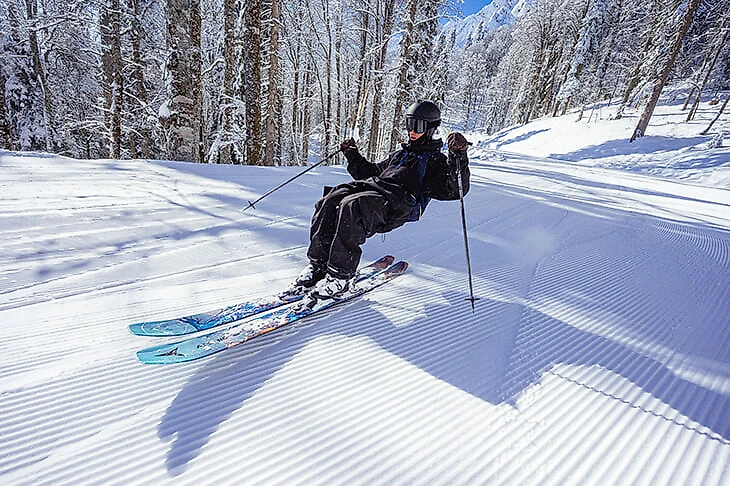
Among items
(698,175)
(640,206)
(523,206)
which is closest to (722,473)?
(523,206)

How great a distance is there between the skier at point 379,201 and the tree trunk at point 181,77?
6.58 metres

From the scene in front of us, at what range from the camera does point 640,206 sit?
7.43 metres

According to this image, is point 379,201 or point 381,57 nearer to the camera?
point 379,201

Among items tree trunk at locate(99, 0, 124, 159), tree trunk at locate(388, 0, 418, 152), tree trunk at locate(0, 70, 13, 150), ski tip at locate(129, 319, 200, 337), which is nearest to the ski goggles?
ski tip at locate(129, 319, 200, 337)

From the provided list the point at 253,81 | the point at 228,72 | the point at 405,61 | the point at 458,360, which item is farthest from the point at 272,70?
the point at 458,360

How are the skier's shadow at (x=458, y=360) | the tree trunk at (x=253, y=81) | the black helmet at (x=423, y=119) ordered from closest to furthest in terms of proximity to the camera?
the skier's shadow at (x=458, y=360), the black helmet at (x=423, y=119), the tree trunk at (x=253, y=81)

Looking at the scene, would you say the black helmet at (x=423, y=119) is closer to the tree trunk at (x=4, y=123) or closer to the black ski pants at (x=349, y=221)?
→ the black ski pants at (x=349, y=221)

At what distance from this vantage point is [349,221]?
226cm

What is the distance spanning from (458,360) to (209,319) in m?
1.61

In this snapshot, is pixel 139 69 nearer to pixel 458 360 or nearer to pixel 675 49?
pixel 458 360

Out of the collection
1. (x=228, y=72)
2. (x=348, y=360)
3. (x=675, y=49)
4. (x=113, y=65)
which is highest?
(x=675, y=49)

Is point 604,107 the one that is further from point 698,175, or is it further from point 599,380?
point 599,380

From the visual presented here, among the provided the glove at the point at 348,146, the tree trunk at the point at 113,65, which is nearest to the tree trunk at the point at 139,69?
the tree trunk at the point at 113,65

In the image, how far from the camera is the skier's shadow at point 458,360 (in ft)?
4.86
